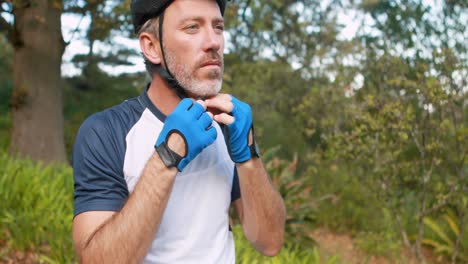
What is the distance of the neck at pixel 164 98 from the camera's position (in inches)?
92.9

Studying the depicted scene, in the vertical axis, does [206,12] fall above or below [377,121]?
above

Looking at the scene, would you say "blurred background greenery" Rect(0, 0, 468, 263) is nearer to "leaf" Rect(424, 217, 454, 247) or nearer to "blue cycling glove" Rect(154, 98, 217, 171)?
"leaf" Rect(424, 217, 454, 247)

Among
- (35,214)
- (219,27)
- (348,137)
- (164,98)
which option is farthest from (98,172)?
(348,137)

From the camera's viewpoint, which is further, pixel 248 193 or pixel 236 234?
pixel 236 234

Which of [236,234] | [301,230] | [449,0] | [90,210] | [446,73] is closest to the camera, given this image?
[90,210]

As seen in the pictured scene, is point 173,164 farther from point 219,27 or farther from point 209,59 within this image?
point 219,27

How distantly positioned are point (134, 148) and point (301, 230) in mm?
6444

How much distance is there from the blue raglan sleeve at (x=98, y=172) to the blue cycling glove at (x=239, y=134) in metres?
0.41

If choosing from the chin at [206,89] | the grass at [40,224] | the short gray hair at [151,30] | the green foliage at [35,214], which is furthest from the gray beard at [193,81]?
the green foliage at [35,214]

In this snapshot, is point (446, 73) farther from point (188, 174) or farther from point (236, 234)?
point (188, 174)

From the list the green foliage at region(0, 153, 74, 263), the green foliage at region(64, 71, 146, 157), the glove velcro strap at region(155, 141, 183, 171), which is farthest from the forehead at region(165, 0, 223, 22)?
the green foliage at region(64, 71, 146, 157)

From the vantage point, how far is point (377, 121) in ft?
23.5

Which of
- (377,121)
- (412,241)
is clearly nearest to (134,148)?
(377,121)

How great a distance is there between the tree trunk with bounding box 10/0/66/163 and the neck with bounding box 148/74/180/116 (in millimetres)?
7261
